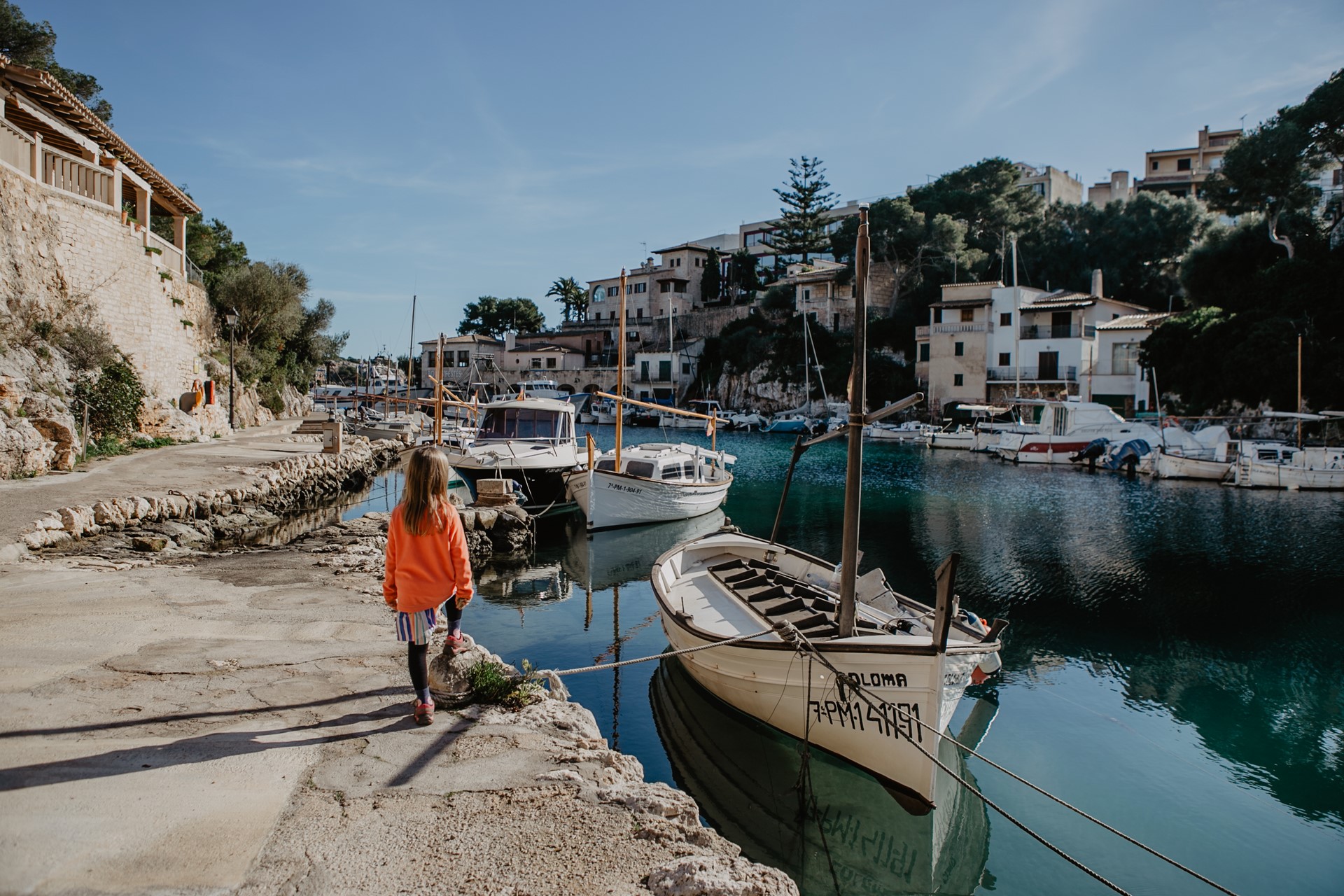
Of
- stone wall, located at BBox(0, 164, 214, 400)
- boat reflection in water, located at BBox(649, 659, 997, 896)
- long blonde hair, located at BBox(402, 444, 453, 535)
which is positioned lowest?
boat reflection in water, located at BBox(649, 659, 997, 896)

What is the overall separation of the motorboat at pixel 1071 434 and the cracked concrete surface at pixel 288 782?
126 feet

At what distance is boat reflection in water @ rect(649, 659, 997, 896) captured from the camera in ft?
20.7

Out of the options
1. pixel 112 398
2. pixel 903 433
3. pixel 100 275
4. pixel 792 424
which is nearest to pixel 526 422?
pixel 112 398

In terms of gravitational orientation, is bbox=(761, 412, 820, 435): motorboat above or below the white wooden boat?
above

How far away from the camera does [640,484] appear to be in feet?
62.5

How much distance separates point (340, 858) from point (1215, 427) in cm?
4023

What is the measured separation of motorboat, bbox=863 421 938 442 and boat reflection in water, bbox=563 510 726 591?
31.8 m

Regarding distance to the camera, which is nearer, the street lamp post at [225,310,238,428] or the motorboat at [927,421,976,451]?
the street lamp post at [225,310,238,428]

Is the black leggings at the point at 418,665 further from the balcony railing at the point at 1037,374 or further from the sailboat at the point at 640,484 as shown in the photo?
the balcony railing at the point at 1037,374

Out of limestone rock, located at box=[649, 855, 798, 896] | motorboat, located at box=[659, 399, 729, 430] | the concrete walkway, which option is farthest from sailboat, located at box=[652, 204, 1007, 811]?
motorboat, located at box=[659, 399, 729, 430]

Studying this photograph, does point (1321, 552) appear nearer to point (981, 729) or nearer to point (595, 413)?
point (981, 729)

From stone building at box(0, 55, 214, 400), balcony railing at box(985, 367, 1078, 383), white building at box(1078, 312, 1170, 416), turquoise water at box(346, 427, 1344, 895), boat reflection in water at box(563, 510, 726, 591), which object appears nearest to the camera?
turquoise water at box(346, 427, 1344, 895)

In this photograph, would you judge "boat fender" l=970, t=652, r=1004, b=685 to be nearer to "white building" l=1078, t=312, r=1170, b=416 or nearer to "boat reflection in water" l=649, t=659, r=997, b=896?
"boat reflection in water" l=649, t=659, r=997, b=896

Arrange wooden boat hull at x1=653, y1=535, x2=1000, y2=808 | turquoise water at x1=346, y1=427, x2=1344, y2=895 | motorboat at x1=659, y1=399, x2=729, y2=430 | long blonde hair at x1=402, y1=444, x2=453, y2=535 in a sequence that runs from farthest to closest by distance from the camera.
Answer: motorboat at x1=659, y1=399, x2=729, y2=430 < turquoise water at x1=346, y1=427, x2=1344, y2=895 < wooden boat hull at x1=653, y1=535, x2=1000, y2=808 < long blonde hair at x1=402, y1=444, x2=453, y2=535
